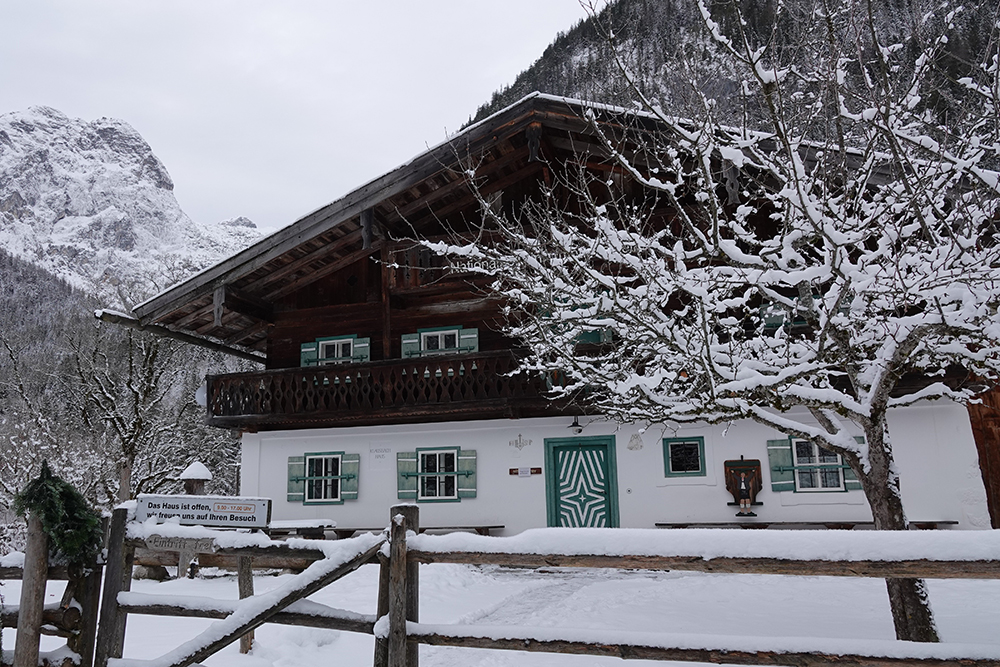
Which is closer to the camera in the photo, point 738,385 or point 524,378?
point 738,385

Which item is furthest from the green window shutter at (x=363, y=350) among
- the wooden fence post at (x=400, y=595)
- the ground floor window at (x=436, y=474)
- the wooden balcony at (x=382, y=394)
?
the wooden fence post at (x=400, y=595)

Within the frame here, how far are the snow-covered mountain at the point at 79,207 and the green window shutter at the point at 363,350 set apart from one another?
399 ft

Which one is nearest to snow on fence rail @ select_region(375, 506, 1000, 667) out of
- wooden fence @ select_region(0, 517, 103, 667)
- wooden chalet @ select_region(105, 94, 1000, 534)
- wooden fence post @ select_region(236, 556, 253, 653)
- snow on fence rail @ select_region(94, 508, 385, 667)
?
snow on fence rail @ select_region(94, 508, 385, 667)

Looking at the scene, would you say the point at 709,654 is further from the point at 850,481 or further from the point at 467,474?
the point at 467,474

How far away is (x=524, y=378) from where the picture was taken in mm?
14930

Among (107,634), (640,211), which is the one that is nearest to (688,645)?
(107,634)

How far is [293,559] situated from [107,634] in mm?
1391

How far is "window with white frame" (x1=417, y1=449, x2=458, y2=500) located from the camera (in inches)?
627

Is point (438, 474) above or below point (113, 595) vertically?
above

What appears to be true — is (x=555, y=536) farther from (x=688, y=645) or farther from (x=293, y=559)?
(x=293, y=559)

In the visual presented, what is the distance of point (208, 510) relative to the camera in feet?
17.4

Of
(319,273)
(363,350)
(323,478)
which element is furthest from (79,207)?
(323,478)

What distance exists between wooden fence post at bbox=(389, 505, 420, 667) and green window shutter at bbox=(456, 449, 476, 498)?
11.1m

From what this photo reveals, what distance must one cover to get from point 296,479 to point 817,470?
10724 mm
